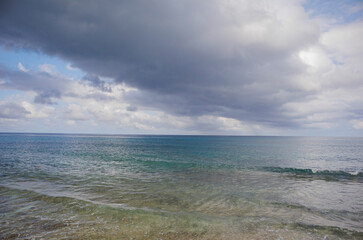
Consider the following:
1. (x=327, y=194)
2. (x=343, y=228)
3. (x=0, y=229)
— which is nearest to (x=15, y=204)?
(x=0, y=229)

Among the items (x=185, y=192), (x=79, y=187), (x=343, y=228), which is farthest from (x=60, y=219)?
(x=343, y=228)

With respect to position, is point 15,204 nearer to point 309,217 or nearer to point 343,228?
point 309,217

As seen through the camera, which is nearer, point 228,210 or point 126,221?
point 126,221

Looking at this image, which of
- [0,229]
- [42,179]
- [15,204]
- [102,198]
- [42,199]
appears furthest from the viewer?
[42,179]

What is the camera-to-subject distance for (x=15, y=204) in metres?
14.4

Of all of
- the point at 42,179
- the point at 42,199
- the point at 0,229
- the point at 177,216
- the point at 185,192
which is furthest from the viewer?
the point at 42,179

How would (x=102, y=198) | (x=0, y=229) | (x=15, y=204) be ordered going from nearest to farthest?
(x=0, y=229), (x=15, y=204), (x=102, y=198)

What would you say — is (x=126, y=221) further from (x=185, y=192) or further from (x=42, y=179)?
(x=42, y=179)

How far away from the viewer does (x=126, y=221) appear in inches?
467

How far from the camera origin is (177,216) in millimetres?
13031

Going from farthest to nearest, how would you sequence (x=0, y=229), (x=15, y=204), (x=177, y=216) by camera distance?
(x=15, y=204), (x=177, y=216), (x=0, y=229)

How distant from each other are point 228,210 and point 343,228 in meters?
7.24

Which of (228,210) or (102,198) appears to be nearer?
(228,210)

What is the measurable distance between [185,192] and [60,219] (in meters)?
11.4
